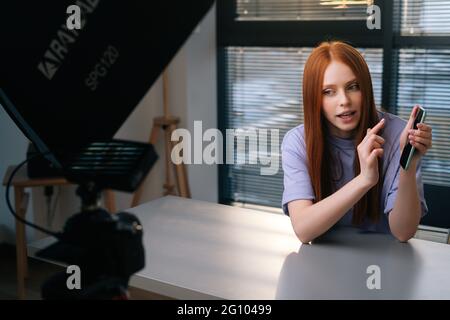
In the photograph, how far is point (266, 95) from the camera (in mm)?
1822

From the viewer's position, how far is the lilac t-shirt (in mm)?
1060

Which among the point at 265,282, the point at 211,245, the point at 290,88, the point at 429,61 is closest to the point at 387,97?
the point at 429,61

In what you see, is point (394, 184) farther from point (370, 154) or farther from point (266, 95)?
point (266, 95)

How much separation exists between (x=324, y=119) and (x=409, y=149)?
0.77 feet

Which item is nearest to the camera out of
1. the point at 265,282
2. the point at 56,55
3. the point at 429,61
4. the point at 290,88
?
the point at 56,55

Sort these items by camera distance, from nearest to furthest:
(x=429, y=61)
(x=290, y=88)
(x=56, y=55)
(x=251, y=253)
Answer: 1. (x=56, y=55)
2. (x=251, y=253)
3. (x=429, y=61)
4. (x=290, y=88)

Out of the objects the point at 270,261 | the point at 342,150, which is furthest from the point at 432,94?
the point at 270,261

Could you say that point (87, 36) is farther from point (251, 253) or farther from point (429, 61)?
point (429, 61)

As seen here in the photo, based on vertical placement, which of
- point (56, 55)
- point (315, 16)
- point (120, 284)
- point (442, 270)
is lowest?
point (442, 270)

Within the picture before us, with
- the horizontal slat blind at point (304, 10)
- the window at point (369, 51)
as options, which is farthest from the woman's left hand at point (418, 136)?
the horizontal slat blind at point (304, 10)

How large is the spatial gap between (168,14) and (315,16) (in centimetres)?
169

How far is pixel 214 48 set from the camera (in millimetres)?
891

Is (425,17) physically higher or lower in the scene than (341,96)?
higher

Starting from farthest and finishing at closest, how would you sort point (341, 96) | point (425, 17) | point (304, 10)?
point (304, 10), point (425, 17), point (341, 96)
